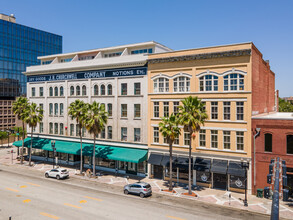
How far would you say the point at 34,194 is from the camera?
29.6 m

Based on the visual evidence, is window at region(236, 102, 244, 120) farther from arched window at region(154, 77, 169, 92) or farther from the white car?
the white car

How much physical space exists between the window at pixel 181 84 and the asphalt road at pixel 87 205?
51.4 ft

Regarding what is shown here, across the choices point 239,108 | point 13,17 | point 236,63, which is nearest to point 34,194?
point 239,108

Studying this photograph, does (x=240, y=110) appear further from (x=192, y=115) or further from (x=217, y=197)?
(x=217, y=197)

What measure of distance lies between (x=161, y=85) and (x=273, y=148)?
18037 millimetres

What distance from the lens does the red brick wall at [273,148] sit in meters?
28.7

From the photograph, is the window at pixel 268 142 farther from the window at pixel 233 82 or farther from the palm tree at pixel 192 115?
the palm tree at pixel 192 115

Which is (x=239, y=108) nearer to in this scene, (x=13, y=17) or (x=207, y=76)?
(x=207, y=76)

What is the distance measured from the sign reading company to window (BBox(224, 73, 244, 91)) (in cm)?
1308

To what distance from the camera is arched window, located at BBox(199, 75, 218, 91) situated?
108 feet

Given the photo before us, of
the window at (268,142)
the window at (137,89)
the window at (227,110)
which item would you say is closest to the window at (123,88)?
the window at (137,89)

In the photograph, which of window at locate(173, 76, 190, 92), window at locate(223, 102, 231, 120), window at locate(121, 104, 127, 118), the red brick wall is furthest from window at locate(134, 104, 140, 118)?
the red brick wall

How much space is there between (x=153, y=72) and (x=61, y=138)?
945 inches

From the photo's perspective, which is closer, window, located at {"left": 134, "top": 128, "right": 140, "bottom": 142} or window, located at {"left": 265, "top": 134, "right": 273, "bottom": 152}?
window, located at {"left": 265, "top": 134, "right": 273, "bottom": 152}
